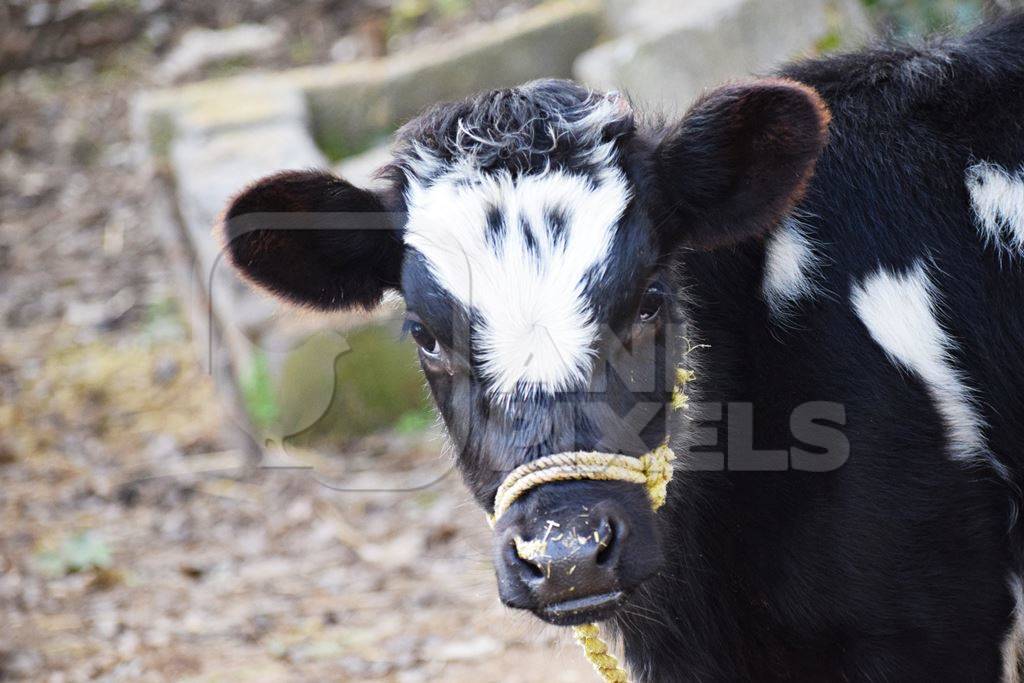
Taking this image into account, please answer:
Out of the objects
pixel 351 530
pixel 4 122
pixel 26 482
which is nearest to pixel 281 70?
pixel 4 122

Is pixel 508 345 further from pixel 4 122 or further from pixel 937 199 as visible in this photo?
pixel 4 122

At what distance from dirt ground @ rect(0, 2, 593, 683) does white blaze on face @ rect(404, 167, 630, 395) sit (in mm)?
853

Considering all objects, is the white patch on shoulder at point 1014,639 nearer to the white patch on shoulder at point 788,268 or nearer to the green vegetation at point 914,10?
the white patch on shoulder at point 788,268

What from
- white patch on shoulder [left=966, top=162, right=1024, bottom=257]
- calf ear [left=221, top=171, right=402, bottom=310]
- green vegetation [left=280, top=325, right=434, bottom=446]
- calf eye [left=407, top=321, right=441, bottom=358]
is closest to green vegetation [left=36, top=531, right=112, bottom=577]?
green vegetation [left=280, top=325, right=434, bottom=446]

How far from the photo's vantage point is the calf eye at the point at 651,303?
2.68 m

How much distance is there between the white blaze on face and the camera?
2508 mm

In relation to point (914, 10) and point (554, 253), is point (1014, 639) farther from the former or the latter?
point (914, 10)

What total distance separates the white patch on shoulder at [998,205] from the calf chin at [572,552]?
3.82 feet

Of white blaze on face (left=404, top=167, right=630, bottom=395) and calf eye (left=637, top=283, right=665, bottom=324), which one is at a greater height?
white blaze on face (left=404, top=167, right=630, bottom=395)

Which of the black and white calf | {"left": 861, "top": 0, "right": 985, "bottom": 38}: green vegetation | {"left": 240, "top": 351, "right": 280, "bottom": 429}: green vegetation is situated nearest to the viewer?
the black and white calf

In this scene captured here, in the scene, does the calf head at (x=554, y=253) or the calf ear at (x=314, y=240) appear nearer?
the calf head at (x=554, y=253)

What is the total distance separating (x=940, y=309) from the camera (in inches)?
112

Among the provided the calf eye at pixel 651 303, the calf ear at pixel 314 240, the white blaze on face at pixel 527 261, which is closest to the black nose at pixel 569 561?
the white blaze on face at pixel 527 261

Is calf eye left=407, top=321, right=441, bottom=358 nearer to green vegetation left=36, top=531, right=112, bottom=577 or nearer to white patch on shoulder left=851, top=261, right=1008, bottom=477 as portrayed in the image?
white patch on shoulder left=851, top=261, right=1008, bottom=477
